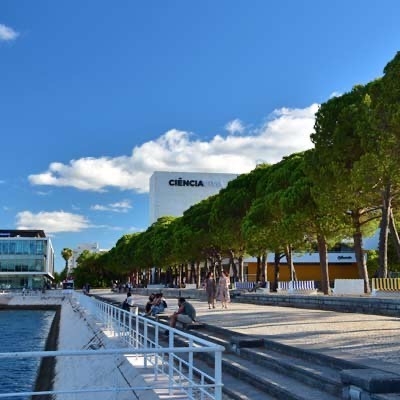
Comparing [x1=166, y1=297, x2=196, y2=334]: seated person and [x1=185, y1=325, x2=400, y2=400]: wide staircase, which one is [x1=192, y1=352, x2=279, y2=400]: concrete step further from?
[x1=166, y1=297, x2=196, y2=334]: seated person

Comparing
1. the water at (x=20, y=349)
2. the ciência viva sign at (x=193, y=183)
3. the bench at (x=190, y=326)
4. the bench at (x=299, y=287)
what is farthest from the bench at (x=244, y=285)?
the ciência viva sign at (x=193, y=183)

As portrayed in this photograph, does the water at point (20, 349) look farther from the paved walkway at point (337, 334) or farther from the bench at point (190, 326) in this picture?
the paved walkway at point (337, 334)

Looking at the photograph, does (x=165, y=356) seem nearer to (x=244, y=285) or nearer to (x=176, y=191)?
(x=244, y=285)

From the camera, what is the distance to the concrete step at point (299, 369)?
27.3ft

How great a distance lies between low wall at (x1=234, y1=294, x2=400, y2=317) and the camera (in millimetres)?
19797

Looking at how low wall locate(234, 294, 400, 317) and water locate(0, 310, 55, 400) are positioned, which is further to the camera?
water locate(0, 310, 55, 400)

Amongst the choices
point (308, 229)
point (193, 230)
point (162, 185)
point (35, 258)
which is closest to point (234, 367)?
point (308, 229)

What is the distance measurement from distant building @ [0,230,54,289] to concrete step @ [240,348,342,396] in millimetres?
117533

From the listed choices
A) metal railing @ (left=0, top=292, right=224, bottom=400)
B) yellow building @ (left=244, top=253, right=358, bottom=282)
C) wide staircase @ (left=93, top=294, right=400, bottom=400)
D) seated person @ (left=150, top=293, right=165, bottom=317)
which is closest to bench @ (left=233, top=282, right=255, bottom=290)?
metal railing @ (left=0, top=292, right=224, bottom=400)

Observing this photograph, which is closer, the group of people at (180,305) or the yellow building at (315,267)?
the group of people at (180,305)

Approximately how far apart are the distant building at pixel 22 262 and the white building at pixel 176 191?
3255cm

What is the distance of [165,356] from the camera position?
13.8 m

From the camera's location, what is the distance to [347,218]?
94.1ft

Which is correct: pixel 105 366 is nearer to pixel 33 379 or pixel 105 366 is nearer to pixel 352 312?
pixel 352 312
